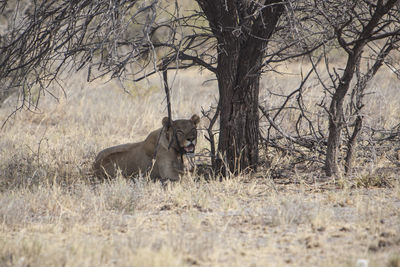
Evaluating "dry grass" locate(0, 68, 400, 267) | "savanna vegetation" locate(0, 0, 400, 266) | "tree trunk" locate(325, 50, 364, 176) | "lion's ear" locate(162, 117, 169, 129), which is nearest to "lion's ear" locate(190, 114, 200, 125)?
"savanna vegetation" locate(0, 0, 400, 266)

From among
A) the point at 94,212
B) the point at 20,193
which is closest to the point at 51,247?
the point at 94,212

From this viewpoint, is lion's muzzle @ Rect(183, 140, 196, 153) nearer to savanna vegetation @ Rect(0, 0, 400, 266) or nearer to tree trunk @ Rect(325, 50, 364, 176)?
savanna vegetation @ Rect(0, 0, 400, 266)

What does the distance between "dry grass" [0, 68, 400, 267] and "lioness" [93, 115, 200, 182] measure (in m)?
0.39

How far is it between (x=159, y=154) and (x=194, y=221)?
2.94 meters

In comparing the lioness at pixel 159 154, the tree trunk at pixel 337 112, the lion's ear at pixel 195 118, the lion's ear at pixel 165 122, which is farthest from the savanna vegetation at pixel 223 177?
the lion's ear at pixel 165 122

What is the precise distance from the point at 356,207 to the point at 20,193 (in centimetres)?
415

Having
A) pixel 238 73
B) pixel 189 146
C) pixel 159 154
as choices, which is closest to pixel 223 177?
pixel 189 146

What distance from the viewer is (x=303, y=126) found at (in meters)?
11.2

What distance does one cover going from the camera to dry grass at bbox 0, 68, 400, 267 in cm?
442

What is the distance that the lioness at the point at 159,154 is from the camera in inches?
311

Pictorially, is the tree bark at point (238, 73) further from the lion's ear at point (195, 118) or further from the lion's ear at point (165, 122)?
the lion's ear at point (165, 122)

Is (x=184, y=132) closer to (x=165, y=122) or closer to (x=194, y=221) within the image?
(x=165, y=122)

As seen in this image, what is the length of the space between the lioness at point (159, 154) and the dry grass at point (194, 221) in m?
0.39

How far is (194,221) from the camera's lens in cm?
530
